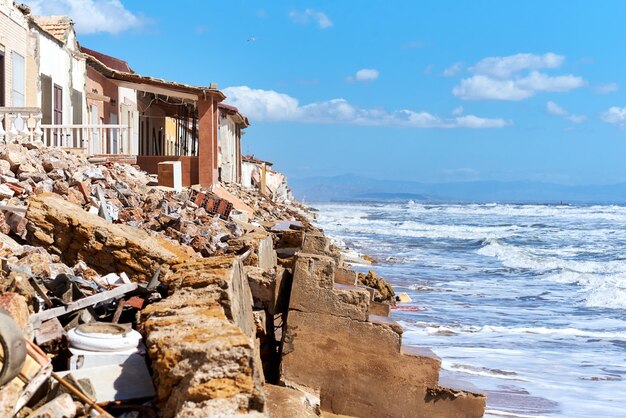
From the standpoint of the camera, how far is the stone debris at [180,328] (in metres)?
4.76

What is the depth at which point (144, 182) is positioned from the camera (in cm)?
1794

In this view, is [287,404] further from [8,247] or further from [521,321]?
[521,321]

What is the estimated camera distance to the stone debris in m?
4.76

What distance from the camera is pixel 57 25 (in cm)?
2047

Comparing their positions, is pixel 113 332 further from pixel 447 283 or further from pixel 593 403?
pixel 447 283

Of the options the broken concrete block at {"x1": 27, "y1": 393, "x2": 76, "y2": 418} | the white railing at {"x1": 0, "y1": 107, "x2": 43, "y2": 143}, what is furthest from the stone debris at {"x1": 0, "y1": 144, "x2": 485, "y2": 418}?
the white railing at {"x1": 0, "y1": 107, "x2": 43, "y2": 143}

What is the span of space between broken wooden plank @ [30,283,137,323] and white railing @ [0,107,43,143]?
743cm

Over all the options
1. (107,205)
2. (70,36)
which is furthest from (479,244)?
(107,205)

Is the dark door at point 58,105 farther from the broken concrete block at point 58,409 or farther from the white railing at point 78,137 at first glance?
the broken concrete block at point 58,409

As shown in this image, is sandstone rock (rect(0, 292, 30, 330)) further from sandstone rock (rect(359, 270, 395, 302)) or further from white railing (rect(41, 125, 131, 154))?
white railing (rect(41, 125, 131, 154))

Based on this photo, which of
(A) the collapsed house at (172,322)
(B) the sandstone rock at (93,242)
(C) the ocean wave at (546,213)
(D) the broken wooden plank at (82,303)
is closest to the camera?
(A) the collapsed house at (172,322)

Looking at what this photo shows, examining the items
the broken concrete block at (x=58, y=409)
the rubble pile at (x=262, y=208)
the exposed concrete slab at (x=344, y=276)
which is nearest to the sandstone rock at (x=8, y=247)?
the exposed concrete slab at (x=344, y=276)

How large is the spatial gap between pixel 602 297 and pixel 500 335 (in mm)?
6349

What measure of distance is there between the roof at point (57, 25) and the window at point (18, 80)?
2273 millimetres
